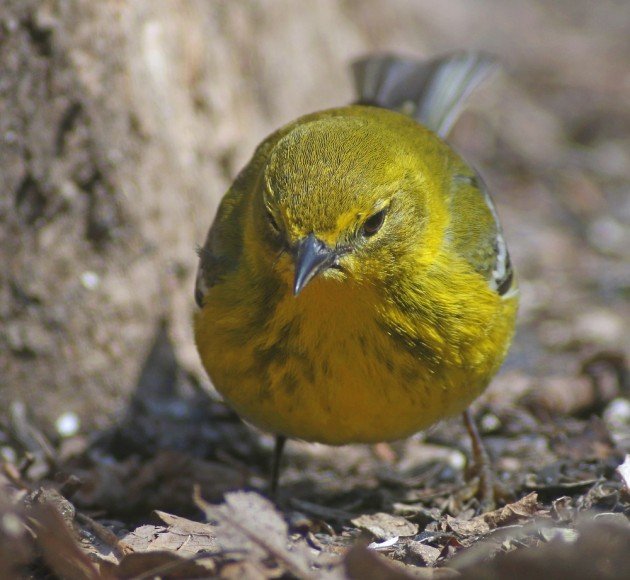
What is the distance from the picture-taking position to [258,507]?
3734 millimetres

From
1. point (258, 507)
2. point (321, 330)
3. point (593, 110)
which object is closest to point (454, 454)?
point (321, 330)

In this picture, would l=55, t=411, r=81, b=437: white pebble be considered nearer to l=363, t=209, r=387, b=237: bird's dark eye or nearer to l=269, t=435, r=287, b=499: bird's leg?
l=269, t=435, r=287, b=499: bird's leg

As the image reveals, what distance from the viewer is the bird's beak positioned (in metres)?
4.04

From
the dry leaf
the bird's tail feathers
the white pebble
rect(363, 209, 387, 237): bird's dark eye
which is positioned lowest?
the dry leaf

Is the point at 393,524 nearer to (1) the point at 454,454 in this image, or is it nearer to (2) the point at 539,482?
(2) the point at 539,482

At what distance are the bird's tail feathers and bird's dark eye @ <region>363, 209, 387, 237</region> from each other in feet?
8.81

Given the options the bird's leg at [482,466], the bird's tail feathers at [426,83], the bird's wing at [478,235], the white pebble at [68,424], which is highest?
the bird's tail feathers at [426,83]

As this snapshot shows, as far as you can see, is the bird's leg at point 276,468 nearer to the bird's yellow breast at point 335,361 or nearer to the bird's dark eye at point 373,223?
the bird's yellow breast at point 335,361

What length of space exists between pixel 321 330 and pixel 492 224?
5.00ft

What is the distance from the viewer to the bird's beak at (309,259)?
4.04m

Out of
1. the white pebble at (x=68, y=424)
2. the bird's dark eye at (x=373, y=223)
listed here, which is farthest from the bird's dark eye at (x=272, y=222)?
the white pebble at (x=68, y=424)

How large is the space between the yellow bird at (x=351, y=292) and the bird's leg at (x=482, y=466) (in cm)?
67

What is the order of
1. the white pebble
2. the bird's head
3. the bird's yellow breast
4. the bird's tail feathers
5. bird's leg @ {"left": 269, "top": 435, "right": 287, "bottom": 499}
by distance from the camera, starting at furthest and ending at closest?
the bird's tail feathers → the white pebble → bird's leg @ {"left": 269, "top": 435, "right": 287, "bottom": 499} → the bird's yellow breast → the bird's head

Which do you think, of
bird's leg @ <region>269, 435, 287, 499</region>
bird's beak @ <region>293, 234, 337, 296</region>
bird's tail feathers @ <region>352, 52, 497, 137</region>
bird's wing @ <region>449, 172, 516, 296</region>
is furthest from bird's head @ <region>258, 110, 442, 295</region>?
bird's tail feathers @ <region>352, 52, 497, 137</region>
